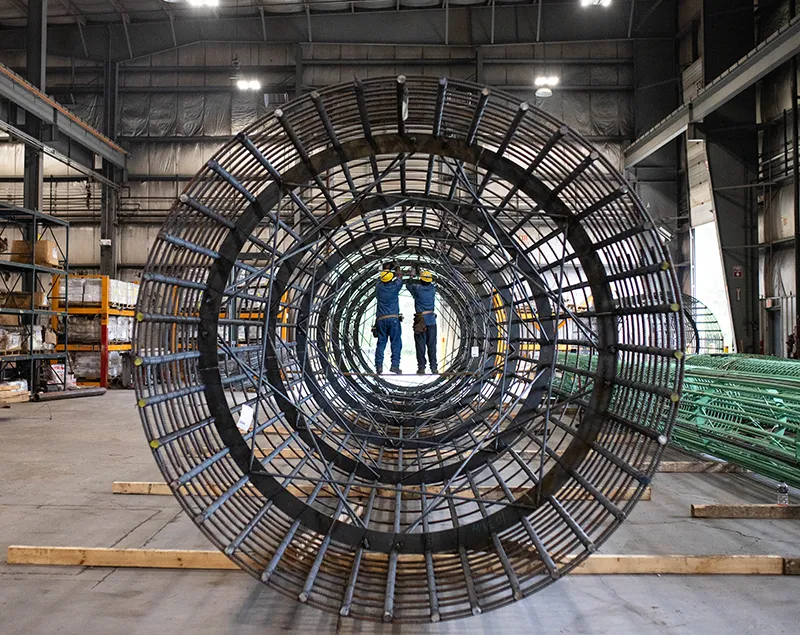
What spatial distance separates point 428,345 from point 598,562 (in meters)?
6.65

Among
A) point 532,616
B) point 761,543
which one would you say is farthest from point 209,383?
point 761,543

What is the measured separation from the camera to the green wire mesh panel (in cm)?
618

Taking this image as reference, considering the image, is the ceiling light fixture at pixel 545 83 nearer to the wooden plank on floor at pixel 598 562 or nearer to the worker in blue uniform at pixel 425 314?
the worker in blue uniform at pixel 425 314

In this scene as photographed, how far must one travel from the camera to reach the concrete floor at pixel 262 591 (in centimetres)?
348

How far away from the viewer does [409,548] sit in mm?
3457

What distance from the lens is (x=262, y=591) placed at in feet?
12.7

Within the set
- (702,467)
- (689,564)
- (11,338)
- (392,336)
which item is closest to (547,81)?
(392,336)

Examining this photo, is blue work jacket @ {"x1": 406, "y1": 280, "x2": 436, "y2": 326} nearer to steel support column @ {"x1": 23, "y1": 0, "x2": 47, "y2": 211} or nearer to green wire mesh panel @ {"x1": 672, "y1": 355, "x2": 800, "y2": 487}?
green wire mesh panel @ {"x1": 672, "y1": 355, "x2": 800, "y2": 487}

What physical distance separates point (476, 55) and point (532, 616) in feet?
66.4

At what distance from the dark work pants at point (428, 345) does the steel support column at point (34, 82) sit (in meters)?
11.8

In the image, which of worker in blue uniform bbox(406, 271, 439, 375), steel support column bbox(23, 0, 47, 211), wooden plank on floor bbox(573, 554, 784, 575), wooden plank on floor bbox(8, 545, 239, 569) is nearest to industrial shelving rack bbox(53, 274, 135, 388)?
steel support column bbox(23, 0, 47, 211)

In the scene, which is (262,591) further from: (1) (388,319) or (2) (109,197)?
(2) (109,197)

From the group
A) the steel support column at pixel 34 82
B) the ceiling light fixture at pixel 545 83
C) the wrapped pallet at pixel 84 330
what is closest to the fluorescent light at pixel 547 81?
the ceiling light fixture at pixel 545 83

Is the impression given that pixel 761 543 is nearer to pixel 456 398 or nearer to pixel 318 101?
pixel 456 398
